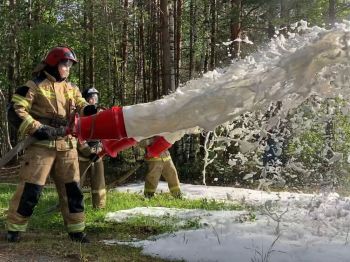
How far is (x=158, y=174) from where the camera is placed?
27.9 feet

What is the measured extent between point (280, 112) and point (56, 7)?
652 inches

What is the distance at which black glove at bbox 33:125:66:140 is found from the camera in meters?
4.67

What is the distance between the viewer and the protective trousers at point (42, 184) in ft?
16.1

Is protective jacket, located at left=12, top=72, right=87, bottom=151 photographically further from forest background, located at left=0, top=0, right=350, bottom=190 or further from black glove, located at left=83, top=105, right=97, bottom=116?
forest background, located at left=0, top=0, right=350, bottom=190

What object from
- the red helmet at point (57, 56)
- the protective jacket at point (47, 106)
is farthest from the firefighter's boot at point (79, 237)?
the red helmet at point (57, 56)

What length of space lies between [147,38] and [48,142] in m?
18.0

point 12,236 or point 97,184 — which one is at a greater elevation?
point 12,236

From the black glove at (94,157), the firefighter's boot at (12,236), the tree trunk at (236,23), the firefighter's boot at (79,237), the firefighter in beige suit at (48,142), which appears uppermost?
the tree trunk at (236,23)

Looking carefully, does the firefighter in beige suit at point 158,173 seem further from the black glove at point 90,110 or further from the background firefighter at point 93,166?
the black glove at point 90,110

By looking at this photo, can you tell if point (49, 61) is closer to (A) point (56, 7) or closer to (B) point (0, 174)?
(B) point (0, 174)

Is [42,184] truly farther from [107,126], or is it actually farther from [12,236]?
[107,126]

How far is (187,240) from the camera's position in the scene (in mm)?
4723

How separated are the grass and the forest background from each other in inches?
170

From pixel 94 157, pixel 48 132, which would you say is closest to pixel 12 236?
pixel 48 132
